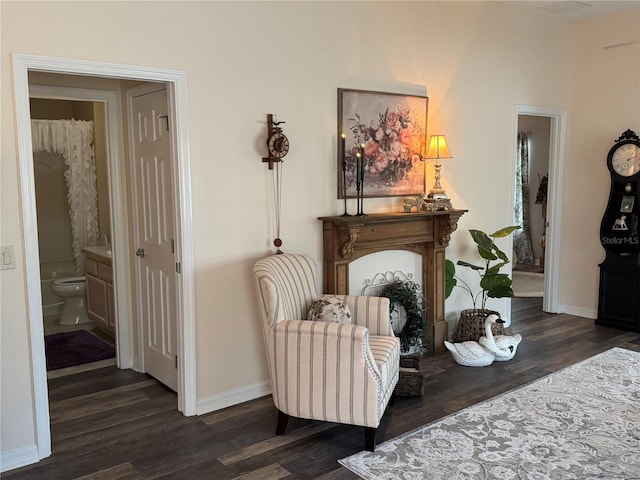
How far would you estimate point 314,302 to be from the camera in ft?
11.6

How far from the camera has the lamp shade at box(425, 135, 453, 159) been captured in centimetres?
442

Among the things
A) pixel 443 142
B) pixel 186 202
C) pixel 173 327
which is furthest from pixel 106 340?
pixel 443 142

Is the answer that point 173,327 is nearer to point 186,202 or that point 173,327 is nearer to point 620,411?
point 186,202

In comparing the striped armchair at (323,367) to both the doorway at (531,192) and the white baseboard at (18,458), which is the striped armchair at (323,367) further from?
the doorway at (531,192)

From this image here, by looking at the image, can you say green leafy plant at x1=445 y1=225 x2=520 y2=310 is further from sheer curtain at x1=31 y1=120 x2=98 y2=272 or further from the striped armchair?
sheer curtain at x1=31 y1=120 x2=98 y2=272

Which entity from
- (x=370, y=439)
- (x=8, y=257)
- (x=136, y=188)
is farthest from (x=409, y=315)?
(x=8, y=257)

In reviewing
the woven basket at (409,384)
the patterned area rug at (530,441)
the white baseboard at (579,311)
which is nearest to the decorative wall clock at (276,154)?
the woven basket at (409,384)

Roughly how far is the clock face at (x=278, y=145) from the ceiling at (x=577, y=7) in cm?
259

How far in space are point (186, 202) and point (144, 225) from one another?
0.80m

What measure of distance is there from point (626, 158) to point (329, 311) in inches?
140

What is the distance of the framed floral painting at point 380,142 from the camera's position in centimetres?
408

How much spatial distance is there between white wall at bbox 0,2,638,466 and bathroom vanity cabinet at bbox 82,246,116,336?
186cm

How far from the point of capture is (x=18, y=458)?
291cm

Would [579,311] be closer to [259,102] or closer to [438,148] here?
[438,148]
